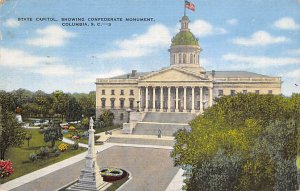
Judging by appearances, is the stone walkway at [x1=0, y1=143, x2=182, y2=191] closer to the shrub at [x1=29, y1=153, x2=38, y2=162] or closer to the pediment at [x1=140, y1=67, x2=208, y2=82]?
the shrub at [x1=29, y1=153, x2=38, y2=162]

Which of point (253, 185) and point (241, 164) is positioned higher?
point (241, 164)

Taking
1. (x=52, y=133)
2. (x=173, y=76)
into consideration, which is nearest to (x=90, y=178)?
(x=52, y=133)

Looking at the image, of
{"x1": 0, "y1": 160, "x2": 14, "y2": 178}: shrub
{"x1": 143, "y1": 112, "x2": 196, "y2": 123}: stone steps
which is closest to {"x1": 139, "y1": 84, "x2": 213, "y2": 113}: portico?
{"x1": 143, "y1": 112, "x2": 196, "y2": 123}: stone steps

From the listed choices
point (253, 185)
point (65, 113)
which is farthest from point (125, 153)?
point (253, 185)

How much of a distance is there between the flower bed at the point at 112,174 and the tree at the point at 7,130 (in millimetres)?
6756

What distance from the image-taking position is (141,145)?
34.2m

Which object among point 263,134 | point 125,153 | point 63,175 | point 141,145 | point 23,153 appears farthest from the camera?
point 141,145

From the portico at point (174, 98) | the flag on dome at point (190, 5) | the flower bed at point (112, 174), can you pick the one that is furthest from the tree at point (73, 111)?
the flag on dome at point (190, 5)

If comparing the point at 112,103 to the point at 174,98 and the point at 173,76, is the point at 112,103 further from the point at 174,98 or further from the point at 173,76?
the point at 173,76

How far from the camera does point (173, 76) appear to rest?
157 feet

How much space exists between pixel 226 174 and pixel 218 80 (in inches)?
1012

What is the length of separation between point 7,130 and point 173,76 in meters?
29.1

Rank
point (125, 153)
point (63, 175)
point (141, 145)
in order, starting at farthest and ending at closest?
1. point (141, 145)
2. point (125, 153)
3. point (63, 175)

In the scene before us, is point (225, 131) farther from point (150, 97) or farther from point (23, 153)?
point (150, 97)
